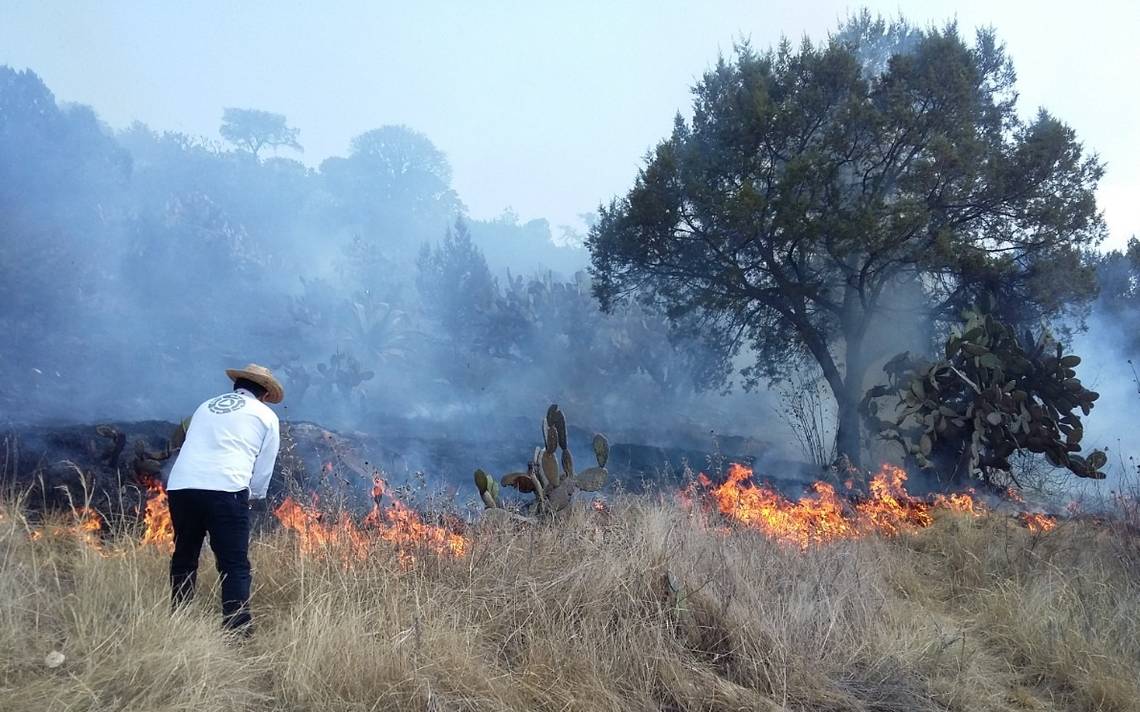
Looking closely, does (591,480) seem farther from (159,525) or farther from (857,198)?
(857,198)

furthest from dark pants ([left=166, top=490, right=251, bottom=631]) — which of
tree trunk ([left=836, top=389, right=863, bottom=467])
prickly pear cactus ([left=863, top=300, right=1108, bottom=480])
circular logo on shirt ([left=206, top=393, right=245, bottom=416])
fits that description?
tree trunk ([left=836, top=389, right=863, bottom=467])

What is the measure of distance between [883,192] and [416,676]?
40.8 feet

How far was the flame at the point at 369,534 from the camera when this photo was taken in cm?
481

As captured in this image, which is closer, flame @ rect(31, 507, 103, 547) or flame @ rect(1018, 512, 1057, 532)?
flame @ rect(31, 507, 103, 547)

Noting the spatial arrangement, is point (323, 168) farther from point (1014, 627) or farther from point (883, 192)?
point (1014, 627)

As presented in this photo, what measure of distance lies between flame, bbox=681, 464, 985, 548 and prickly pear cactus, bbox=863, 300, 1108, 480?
73.7 inches

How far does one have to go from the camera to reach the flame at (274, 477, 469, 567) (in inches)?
189

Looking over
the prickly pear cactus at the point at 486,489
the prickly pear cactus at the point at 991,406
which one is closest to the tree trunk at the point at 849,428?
the prickly pear cactus at the point at 991,406

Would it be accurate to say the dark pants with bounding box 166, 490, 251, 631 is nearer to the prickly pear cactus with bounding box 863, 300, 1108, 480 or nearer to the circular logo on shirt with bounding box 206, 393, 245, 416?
the circular logo on shirt with bounding box 206, 393, 245, 416

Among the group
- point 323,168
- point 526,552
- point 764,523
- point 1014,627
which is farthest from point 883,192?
point 323,168

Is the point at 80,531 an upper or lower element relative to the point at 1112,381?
lower

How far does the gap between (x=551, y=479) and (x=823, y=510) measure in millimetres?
3262

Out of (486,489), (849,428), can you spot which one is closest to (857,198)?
(849,428)

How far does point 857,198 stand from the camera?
1357cm
